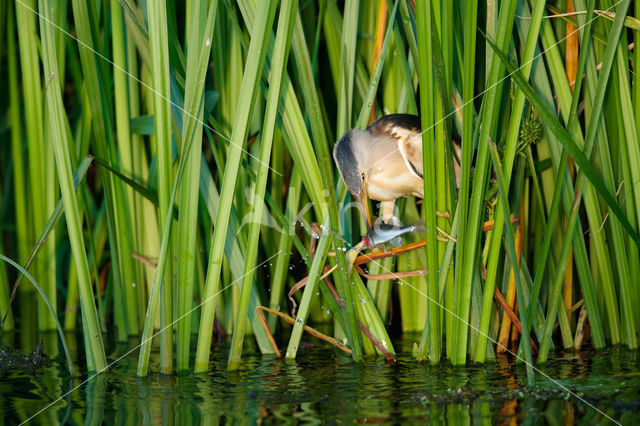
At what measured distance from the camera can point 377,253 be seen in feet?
6.59

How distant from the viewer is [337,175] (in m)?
2.06

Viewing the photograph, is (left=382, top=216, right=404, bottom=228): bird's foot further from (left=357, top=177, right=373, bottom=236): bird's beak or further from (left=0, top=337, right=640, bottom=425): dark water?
(left=0, top=337, right=640, bottom=425): dark water

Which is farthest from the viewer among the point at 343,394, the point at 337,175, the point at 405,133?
the point at 337,175

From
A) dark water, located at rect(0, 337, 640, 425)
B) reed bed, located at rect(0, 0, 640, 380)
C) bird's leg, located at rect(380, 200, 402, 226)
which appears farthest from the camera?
bird's leg, located at rect(380, 200, 402, 226)

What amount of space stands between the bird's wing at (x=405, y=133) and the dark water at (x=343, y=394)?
→ 22.4 inches

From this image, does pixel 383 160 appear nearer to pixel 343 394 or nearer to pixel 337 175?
pixel 337 175

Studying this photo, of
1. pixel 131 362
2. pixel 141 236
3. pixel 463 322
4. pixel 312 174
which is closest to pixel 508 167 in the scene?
pixel 463 322

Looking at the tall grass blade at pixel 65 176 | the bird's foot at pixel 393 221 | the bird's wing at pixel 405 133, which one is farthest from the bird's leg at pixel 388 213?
the tall grass blade at pixel 65 176

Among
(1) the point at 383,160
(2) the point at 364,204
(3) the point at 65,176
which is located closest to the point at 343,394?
(2) the point at 364,204

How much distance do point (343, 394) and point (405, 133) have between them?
0.74 metres

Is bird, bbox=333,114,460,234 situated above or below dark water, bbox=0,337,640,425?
above

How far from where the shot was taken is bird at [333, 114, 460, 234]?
188 cm

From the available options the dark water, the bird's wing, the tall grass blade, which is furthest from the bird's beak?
the tall grass blade

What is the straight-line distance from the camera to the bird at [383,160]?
6.15 feet
